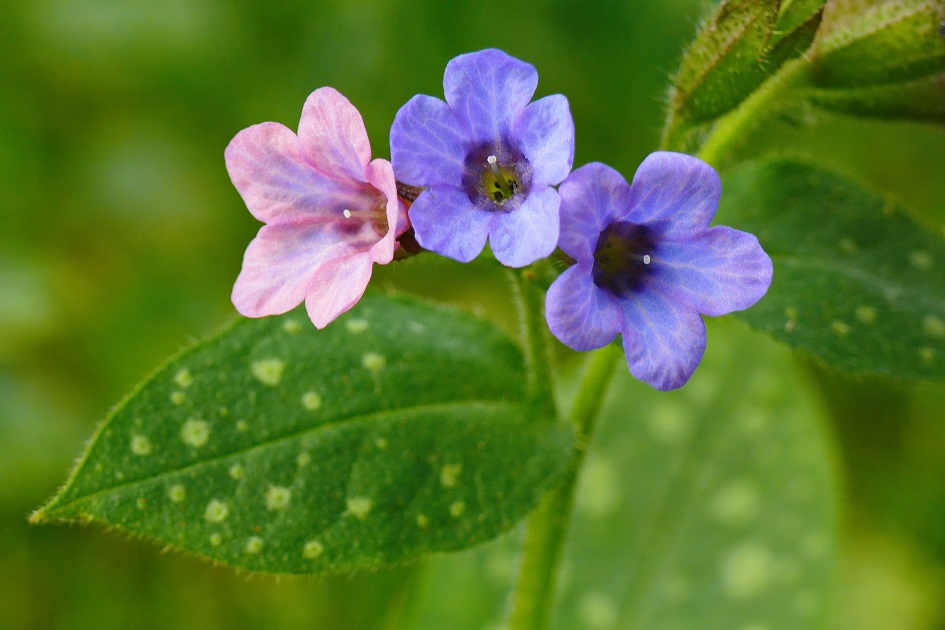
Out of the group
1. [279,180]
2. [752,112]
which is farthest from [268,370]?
[752,112]

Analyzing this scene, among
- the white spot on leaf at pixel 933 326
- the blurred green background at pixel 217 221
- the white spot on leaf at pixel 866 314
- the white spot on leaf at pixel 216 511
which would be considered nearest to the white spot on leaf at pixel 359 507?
the white spot on leaf at pixel 216 511

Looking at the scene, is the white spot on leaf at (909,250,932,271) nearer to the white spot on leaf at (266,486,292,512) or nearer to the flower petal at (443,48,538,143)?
the flower petal at (443,48,538,143)

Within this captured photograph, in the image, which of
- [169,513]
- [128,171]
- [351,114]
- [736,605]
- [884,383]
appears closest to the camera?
[351,114]

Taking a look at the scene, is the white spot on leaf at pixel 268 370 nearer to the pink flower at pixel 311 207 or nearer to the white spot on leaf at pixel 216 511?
the white spot on leaf at pixel 216 511

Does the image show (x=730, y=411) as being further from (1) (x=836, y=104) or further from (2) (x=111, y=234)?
(2) (x=111, y=234)

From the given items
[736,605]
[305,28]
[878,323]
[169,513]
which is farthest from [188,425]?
[305,28]
